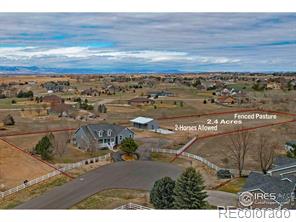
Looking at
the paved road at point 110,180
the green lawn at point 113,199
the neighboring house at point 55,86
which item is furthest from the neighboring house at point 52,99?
the green lawn at point 113,199

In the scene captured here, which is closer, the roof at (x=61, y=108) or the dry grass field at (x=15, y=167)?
the dry grass field at (x=15, y=167)

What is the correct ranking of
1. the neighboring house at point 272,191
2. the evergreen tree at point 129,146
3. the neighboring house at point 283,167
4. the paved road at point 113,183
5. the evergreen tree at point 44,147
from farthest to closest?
1. the evergreen tree at point 129,146
2. the evergreen tree at point 44,147
3. the neighboring house at point 283,167
4. the paved road at point 113,183
5. the neighboring house at point 272,191

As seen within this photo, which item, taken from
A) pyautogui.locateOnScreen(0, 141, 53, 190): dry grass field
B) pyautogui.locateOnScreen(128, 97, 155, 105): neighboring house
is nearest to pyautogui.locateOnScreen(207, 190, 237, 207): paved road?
pyautogui.locateOnScreen(128, 97, 155, 105): neighboring house

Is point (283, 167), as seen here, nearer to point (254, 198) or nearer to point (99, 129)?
point (254, 198)

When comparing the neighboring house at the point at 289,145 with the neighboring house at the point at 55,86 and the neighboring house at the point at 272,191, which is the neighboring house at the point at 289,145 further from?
the neighboring house at the point at 55,86

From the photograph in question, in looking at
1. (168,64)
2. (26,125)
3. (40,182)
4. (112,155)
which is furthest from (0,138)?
(168,64)

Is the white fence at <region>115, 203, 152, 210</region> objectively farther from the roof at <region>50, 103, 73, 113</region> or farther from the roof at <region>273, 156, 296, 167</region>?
the roof at <region>273, 156, 296, 167</region>

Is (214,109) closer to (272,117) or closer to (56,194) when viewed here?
(272,117)
